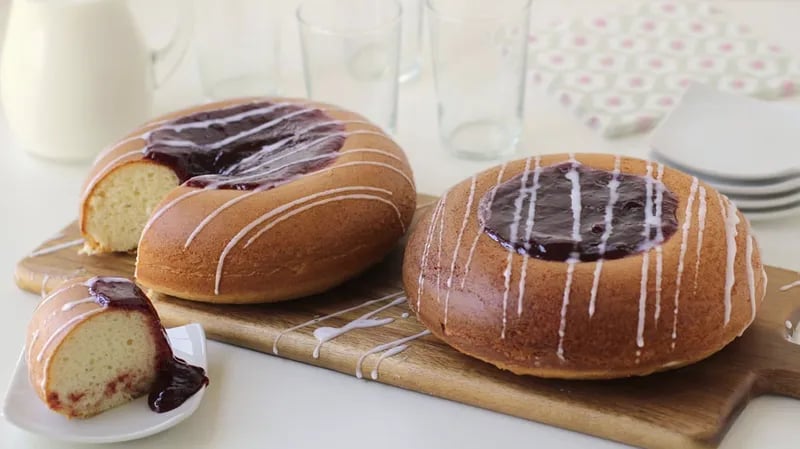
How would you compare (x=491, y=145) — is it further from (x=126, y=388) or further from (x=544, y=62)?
(x=126, y=388)

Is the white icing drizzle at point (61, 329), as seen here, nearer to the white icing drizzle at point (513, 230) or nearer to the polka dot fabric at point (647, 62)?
the white icing drizzle at point (513, 230)

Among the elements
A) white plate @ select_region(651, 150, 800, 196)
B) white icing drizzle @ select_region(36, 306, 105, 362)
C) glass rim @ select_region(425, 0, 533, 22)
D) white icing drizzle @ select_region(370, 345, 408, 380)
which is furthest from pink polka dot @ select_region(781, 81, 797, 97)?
white icing drizzle @ select_region(36, 306, 105, 362)

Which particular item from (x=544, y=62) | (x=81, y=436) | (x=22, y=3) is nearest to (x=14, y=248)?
(x=22, y=3)

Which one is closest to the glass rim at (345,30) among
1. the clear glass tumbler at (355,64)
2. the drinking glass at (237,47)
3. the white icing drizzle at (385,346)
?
the clear glass tumbler at (355,64)

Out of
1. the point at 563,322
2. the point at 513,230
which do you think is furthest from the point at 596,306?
the point at 513,230

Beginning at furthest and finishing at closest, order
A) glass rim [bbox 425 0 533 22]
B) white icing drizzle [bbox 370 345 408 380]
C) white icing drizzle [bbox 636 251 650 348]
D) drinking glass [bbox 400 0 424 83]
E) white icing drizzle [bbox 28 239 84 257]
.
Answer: drinking glass [bbox 400 0 424 83], glass rim [bbox 425 0 533 22], white icing drizzle [bbox 28 239 84 257], white icing drizzle [bbox 370 345 408 380], white icing drizzle [bbox 636 251 650 348]

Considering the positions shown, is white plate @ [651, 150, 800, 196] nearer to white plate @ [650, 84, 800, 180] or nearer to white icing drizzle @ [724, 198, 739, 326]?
white plate @ [650, 84, 800, 180]
